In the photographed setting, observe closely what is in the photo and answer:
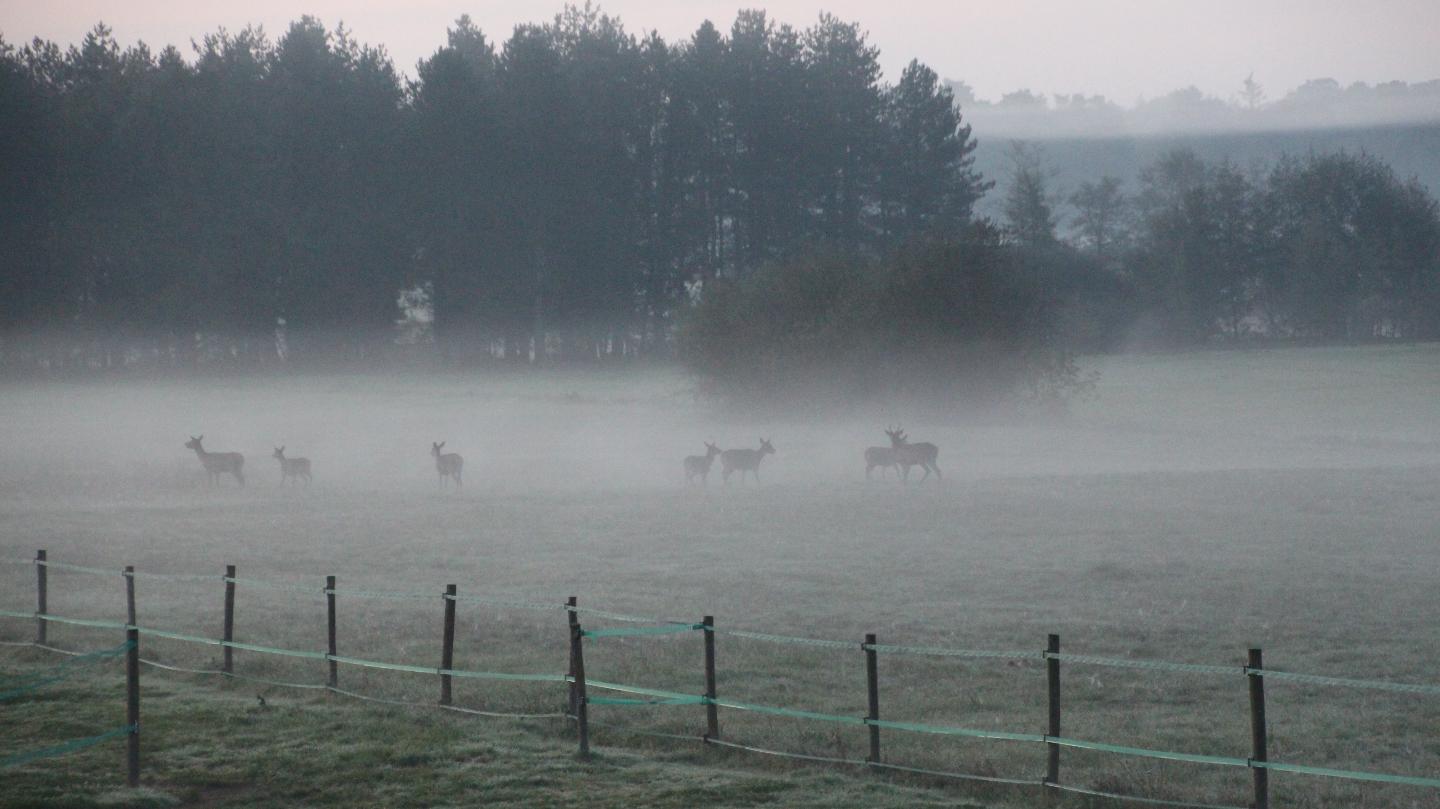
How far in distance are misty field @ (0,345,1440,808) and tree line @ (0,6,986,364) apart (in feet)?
102

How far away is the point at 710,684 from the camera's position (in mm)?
12664

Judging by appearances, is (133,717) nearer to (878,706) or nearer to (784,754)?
(784,754)

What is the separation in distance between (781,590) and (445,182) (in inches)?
2847

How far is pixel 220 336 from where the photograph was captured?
87062 mm

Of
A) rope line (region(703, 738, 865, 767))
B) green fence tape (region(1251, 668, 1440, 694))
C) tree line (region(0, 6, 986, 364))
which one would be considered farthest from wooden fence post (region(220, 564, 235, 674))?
tree line (region(0, 6, 986, 364))

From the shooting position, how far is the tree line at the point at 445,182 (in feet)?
277

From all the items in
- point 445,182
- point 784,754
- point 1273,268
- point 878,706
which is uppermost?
point 445,182

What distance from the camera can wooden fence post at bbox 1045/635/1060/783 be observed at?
35.7 feet

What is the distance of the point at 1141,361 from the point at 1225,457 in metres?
48.8

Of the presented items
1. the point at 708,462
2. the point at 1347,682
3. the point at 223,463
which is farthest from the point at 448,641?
the point at 223,463

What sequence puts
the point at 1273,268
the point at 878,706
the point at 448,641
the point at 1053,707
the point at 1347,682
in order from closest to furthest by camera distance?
the point at 1053,707
the point at 1347,682
the point at 878,706
the point at 448,641
the point at 1273,268

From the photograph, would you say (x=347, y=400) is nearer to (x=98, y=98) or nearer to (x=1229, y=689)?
(x=98, y=98)

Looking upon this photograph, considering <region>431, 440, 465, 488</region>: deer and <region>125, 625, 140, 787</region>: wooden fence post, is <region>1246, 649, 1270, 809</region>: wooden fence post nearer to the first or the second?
<region>125, 625, 140, 787</region>: wooden fence post

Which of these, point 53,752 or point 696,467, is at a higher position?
point 696,467
